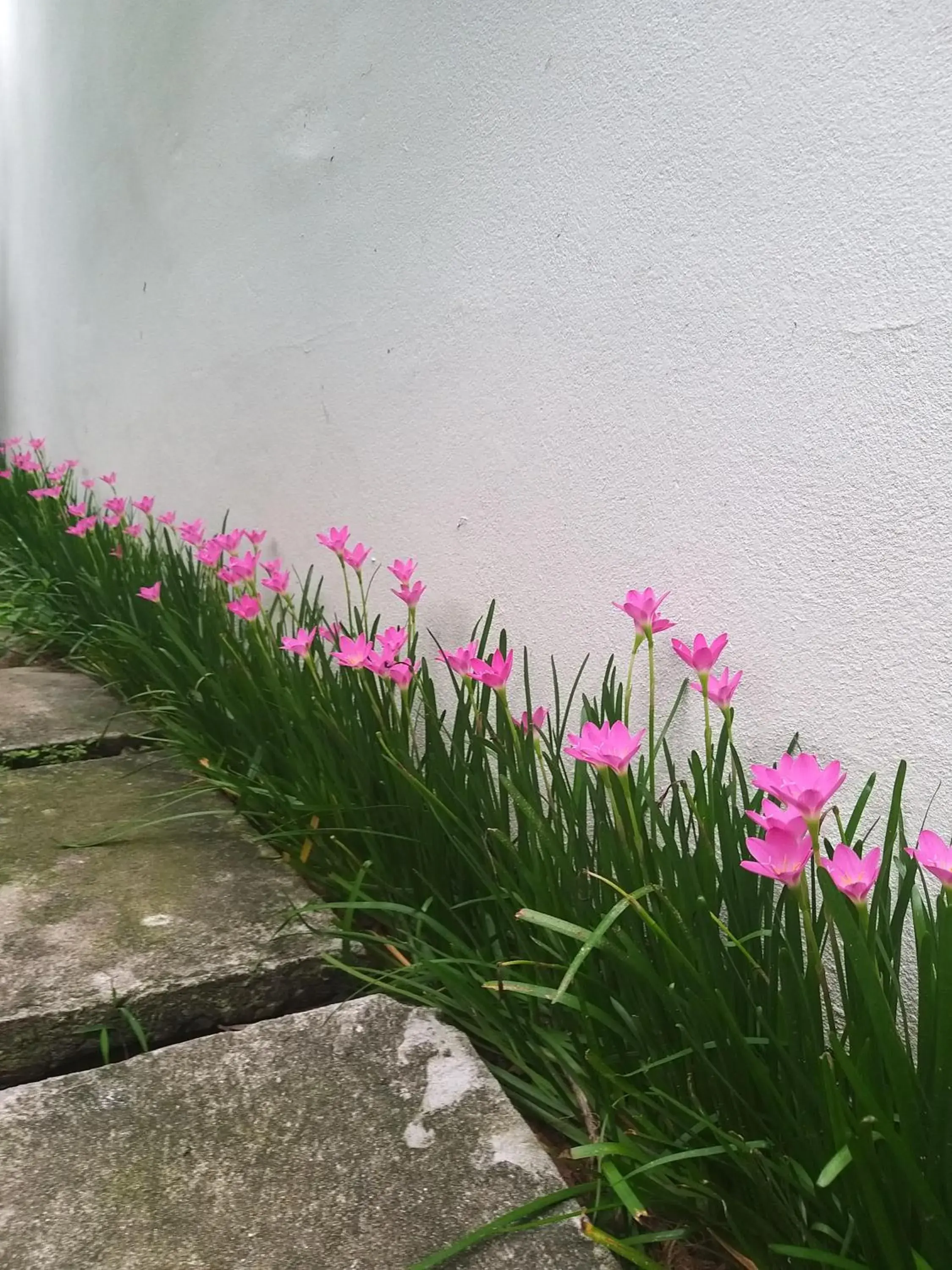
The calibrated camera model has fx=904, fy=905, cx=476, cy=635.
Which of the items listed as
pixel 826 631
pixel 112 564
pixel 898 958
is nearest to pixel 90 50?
pixel 112 564

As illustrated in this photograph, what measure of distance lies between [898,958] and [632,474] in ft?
2.09

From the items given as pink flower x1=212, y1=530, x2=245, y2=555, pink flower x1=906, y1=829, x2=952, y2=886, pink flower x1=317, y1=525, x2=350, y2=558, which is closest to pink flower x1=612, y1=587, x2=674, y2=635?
pink flower x1=906, y1=829, x2=952, y2=886

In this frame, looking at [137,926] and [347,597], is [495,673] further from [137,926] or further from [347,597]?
[347,597]

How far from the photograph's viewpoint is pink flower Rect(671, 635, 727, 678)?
869 mm

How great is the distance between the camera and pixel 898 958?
0.74 metres

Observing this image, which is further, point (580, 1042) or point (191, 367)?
point (191, 367)

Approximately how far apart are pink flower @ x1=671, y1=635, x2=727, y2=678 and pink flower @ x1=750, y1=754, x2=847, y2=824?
278 millimetres

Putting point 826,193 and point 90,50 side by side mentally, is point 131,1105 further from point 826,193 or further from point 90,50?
point 90,50

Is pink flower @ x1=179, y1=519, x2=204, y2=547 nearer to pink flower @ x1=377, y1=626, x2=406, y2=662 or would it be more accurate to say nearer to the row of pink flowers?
the row of pink flowers

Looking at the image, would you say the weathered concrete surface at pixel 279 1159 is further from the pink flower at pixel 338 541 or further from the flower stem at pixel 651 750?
the pink flower at pixel 338 541

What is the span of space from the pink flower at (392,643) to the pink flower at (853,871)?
2.18ft

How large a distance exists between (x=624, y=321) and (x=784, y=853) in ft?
2.59

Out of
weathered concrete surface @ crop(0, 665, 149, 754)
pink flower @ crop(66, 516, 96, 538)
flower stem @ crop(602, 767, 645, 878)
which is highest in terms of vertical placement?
pink flower @ crop(66, 516, 96, 538)

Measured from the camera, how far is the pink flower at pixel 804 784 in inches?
22.2
